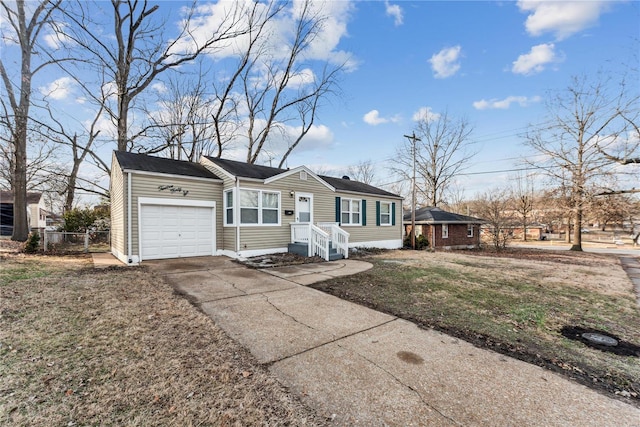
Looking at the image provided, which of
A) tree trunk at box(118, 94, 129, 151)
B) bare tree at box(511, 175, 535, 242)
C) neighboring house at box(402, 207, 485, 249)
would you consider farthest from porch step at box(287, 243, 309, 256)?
bare tree at box(511, 175, 535, 242)

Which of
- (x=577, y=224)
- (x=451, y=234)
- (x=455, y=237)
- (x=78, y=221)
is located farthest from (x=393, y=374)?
(x=577, y=224)

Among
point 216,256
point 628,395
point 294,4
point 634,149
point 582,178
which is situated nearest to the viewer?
point 628,395

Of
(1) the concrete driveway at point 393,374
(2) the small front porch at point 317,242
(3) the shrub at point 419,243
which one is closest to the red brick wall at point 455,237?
(3) the shrub at point 419,243

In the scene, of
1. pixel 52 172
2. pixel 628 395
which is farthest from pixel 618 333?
pixel 52 172

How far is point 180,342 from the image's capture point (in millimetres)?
3361

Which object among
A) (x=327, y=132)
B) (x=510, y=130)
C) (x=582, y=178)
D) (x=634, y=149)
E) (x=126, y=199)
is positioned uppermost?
(x=327, y=132)

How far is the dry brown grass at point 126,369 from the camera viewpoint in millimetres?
2107

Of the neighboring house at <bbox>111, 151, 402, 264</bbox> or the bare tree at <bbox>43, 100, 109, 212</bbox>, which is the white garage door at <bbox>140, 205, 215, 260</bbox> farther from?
the bare tree at <bbox>43, 100, 109, 212</bbox>

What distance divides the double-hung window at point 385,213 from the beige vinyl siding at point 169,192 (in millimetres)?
9277

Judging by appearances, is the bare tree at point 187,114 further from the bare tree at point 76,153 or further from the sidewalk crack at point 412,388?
the sidewalk crack at point 412,388

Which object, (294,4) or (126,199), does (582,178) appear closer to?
(294,4)

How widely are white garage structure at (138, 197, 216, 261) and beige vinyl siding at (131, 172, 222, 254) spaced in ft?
0.47

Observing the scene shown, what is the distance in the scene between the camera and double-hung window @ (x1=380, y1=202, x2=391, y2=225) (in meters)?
16.1

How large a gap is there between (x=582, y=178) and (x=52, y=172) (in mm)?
34435
